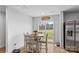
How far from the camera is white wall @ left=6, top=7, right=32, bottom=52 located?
6.20 feet

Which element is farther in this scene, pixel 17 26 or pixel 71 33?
pixel 71 33

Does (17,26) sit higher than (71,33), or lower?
higher

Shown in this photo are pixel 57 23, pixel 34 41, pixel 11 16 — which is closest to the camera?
pixel 11 16

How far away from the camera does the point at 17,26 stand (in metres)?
1.97

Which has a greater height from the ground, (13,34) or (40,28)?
(40,28)

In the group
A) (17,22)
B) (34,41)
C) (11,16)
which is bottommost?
(34,41)

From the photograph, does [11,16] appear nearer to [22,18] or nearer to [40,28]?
[22,18]

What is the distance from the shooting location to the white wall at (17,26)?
1.89 m

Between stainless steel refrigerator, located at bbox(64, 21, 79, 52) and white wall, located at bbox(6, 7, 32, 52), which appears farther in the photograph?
stainless steel refrigerator, located at bbox(64, 21, 79, 52)

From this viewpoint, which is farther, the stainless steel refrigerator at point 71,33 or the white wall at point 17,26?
the stainless steel refrigerator at point 71,33

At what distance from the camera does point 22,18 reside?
6.50 ft
